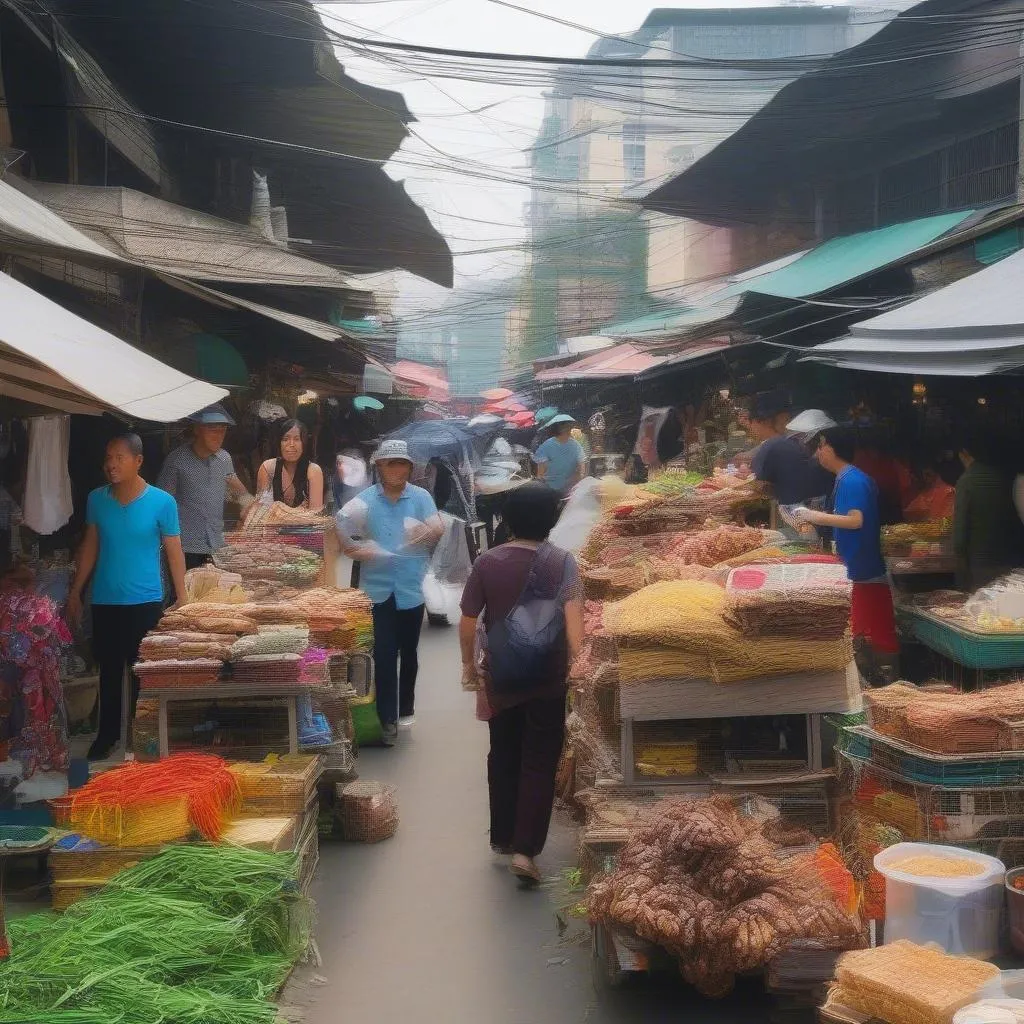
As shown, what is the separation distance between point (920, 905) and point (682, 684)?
137 cm

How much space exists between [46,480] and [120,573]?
4.92 feet

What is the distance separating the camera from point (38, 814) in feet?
19.2

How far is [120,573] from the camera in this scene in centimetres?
712

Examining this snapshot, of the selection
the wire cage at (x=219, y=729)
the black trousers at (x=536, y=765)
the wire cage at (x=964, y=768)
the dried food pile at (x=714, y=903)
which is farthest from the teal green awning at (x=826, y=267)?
the dried food pile at (x=714, y=903)

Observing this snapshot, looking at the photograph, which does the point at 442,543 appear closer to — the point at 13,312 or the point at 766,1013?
the point at 13,312

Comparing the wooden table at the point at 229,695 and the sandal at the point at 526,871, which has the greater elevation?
the wooden table at the point at 229,695

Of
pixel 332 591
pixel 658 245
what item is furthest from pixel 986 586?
pixel 658 245

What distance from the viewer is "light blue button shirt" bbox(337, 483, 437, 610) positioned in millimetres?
8328

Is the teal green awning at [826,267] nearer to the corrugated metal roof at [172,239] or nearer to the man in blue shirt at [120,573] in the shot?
the corrugated metal roof at [172,239]

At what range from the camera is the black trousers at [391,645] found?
8352 mm

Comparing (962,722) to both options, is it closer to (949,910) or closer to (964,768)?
(964,768)

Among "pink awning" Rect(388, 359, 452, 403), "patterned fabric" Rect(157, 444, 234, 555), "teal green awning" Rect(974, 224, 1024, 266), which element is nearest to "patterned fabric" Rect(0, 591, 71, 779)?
"patterned fabric" Rect(157, 444, 234, 555)

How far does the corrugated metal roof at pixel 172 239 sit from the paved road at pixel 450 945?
5.04m

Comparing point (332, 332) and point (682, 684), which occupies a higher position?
point (332, 332)
